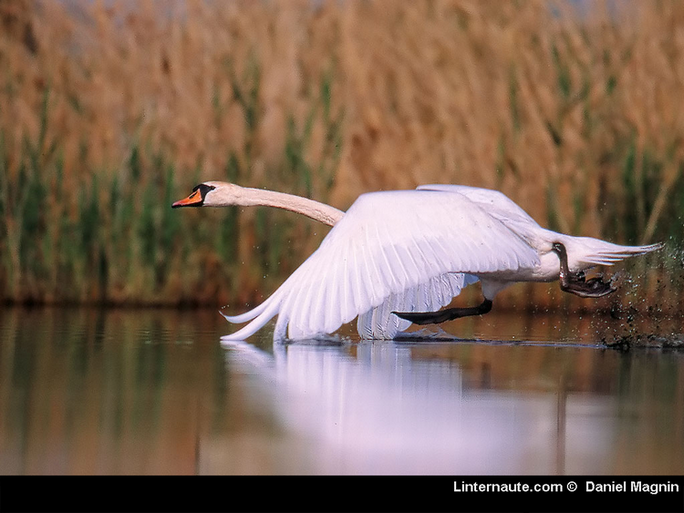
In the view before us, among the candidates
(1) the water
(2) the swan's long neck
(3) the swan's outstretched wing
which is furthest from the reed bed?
(3) the swan's outstretched wing

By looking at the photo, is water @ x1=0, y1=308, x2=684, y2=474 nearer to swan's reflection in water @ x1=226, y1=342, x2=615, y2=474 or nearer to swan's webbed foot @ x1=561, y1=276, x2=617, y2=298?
swan's reflection in water @ x1=226, y1=342, x2=615, y2=474

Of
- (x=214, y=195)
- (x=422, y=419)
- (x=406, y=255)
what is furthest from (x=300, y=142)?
(x=422, y=419)

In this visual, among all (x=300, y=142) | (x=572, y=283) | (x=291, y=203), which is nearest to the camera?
(x=572, y=283)

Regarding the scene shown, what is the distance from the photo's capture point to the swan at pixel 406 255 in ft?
19.5

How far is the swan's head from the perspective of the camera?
8.35 m

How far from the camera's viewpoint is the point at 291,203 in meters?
7.98

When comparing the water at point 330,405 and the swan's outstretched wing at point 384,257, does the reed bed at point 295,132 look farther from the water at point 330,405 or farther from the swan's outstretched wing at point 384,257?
the swan's outstretched wing at point 384,257

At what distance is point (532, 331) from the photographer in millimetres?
8148

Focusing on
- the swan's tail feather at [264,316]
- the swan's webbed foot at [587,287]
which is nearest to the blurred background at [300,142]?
the swan's webbed foot at [587,287]

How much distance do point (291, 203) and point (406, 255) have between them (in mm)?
2004

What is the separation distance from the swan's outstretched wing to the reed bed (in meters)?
3.00

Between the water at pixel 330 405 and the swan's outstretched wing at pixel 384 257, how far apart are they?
1.01ft

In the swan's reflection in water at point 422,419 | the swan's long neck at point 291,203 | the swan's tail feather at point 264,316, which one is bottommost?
the swan's reflection in water at point 422,419

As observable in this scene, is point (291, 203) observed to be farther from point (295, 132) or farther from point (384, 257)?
point (384, 257)
